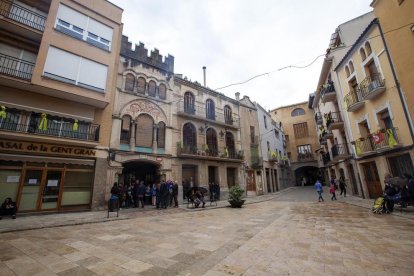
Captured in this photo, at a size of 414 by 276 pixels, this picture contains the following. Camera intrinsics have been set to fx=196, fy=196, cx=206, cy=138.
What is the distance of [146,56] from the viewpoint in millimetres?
16438

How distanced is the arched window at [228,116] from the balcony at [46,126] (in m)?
13.3

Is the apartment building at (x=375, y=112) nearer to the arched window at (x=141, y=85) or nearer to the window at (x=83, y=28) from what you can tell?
the arched window at (x=141, y=85)

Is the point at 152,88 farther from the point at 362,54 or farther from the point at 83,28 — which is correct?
the point at 362,54

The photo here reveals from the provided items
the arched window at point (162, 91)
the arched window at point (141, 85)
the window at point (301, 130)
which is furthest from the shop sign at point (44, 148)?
the window at point (301, 130)

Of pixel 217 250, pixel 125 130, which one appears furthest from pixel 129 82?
pixel 217 250

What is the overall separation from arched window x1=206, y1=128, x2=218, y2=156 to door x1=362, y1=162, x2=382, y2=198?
12.1 m

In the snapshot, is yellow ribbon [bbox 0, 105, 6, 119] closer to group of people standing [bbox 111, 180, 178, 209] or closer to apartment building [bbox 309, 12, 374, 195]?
group of people standing [bbox 111, 180, 178, 209]

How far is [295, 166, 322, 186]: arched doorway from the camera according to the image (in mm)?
39188

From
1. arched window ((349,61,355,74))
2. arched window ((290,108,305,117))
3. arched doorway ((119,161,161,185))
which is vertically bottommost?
arched doorway ((119,161,161,185))

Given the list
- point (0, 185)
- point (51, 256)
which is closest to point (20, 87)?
point (0, 185)

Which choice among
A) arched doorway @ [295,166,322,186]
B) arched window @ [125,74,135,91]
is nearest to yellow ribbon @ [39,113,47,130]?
arched window @ [125,74,135,91]

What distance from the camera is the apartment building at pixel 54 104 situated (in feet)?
32.9

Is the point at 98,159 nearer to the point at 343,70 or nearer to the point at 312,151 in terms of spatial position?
the point at 343,70

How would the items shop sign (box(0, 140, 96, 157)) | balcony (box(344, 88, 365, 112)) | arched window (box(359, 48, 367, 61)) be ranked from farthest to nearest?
balcony (box(344, 88, 365, 112)), arched window (box(359, 48, 367, 61)), shop sign (box(0, 140, 96, 157))
